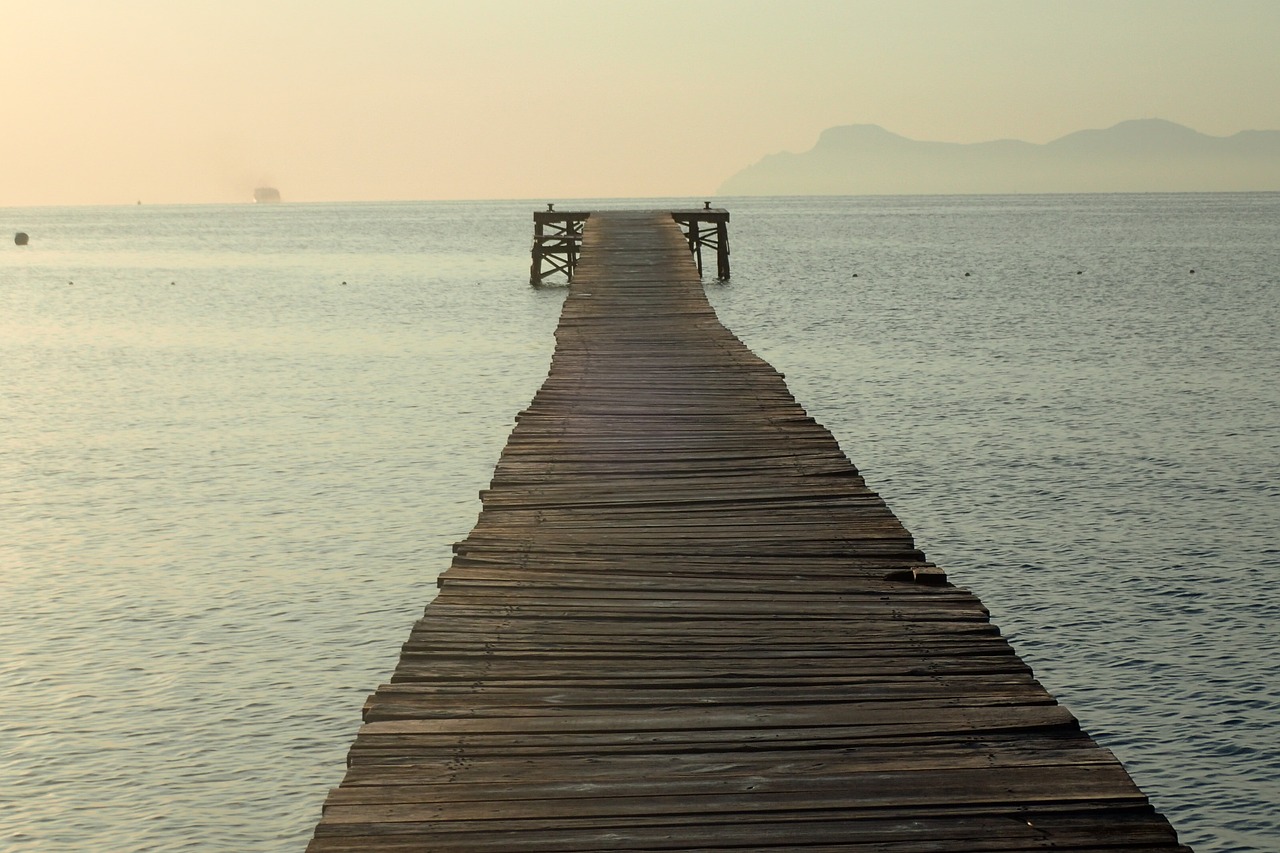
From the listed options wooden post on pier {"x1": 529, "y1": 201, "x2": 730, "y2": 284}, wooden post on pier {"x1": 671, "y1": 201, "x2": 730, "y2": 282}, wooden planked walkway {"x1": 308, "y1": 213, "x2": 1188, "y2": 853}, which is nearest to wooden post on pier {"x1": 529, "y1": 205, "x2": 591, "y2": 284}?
wooden post on pier {"x1": 529, "y1": 201, "x2": 730, "y2": 284}

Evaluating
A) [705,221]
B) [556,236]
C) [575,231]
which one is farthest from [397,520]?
[575,231]

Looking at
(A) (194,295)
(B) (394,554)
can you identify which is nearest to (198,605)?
(B) (394,554)

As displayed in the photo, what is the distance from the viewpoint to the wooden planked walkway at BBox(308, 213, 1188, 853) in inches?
182

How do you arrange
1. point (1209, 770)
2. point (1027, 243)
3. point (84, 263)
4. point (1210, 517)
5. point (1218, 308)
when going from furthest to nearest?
1. point (1027, 243)
2. point (84, 263)
3. point (1218, 308)
4. point (1210, 517)
5. point (1209, 770)

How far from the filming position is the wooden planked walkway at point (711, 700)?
4.61 m

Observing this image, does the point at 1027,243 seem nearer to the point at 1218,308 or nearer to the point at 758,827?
the point at 1218,308

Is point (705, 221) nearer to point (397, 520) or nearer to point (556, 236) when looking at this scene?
point (556, 236)

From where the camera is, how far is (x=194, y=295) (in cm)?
4972

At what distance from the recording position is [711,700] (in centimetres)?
570

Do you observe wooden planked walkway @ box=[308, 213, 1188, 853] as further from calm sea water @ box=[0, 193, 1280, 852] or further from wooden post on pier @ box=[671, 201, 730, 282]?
wooden post on pier @ box=[671, 201, 730, 282]

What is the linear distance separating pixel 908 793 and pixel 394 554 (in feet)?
28.0

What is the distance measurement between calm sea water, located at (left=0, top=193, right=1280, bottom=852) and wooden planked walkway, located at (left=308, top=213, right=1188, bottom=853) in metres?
1.85

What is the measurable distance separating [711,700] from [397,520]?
346 inches

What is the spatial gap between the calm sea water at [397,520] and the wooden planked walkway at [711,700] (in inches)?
72.8
